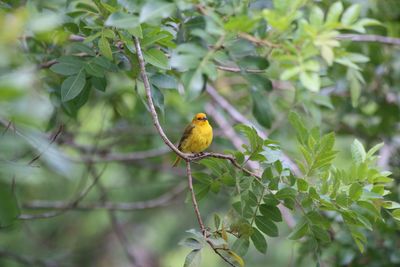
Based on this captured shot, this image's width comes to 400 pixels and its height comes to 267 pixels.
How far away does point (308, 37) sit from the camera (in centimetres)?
→ 241

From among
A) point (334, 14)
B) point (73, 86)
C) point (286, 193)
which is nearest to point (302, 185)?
point (286, 193)

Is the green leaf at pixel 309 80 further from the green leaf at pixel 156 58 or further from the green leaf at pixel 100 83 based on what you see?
the green leaf at pixel 100 83

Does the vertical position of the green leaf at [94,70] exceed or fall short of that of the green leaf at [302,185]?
it exceeds it

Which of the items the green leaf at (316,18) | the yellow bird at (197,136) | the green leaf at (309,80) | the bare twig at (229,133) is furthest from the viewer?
the yellow bird at (197,136)

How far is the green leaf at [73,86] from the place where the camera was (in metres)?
2.93

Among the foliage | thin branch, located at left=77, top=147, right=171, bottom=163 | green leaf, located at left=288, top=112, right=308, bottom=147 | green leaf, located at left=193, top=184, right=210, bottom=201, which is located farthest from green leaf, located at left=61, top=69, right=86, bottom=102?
thin branch, located at left=77, top=147, right=171, bottom=163

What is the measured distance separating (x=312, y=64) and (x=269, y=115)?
0.97 meters

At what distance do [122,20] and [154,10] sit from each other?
0.19 m

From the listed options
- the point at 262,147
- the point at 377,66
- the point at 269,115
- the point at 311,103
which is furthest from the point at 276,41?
the point at 377,66

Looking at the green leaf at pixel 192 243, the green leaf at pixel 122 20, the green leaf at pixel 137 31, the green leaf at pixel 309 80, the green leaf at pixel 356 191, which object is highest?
the green leaf at pixel 122 20

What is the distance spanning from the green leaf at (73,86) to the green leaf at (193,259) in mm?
1005

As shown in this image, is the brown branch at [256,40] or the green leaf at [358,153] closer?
the brown branch at [256,40]

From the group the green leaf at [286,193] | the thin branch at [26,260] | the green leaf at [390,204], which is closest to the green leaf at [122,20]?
the green leaf at [286,193]

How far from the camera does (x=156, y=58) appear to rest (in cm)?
280
